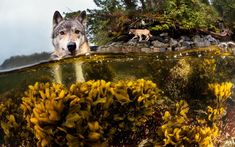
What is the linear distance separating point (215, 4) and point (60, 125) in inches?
216

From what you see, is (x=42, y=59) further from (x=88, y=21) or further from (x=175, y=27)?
(x=175, y=27)

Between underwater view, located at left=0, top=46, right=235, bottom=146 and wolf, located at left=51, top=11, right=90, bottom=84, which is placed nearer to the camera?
underwater view, located at left=0, top=46, right=235, bottom=146

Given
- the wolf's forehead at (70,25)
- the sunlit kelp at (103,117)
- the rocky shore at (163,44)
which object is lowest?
the sunlit kelp at (103,117)

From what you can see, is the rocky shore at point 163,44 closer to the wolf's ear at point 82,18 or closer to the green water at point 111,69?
the green water at point 111,69

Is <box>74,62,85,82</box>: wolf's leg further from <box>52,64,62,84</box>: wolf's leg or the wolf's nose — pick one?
the wolf's nose

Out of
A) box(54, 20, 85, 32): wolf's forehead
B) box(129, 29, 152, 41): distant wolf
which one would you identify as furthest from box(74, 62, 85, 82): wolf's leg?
box(129, 29, 152, 41): distant wolf

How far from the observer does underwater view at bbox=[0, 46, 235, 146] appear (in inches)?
416

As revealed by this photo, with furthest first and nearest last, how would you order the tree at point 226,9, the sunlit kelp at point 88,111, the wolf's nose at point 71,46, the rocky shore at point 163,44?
the tree at point 226,9 → the rocky shore at point 163,44 → the wolf's nose at point 71,46 → the sunlit kelp at point 88,111

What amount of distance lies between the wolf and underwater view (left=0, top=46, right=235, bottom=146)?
7 cm

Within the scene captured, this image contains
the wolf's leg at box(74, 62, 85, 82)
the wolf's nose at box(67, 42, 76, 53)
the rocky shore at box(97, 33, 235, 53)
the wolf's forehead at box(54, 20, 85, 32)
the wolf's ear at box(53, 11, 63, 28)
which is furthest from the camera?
the rocky shore at box(97, 33, 235, 53)

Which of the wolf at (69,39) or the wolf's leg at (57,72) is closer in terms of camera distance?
the wolf at (69,39)

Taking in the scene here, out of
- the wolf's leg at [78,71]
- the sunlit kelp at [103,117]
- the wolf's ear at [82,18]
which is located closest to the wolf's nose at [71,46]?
the wolf's leg at [78,71]

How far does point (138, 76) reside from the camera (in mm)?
11789

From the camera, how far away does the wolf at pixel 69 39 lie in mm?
11219
